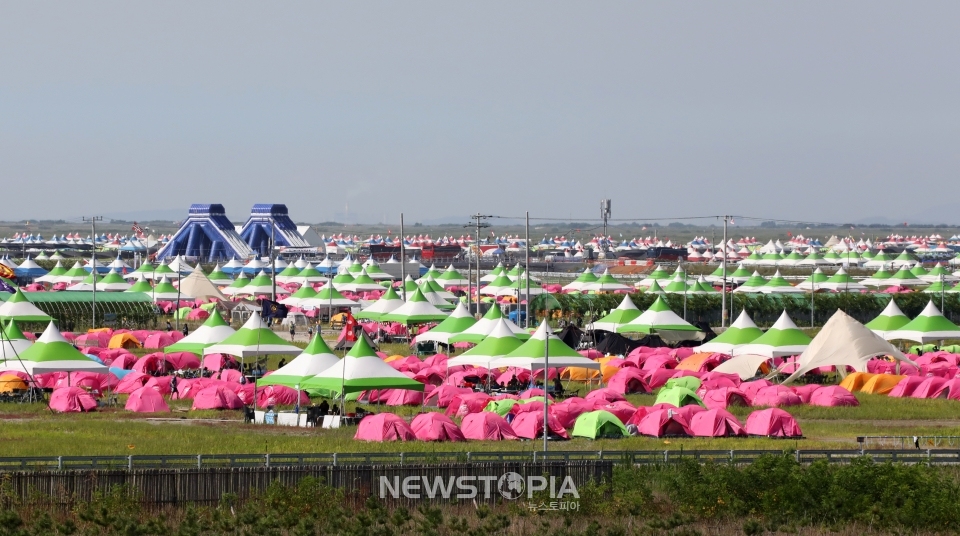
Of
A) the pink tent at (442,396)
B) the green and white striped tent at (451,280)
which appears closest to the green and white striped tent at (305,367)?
the pink tent at (442,396)

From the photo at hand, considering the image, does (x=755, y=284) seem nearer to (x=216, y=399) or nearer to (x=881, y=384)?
(x=881, y=384)

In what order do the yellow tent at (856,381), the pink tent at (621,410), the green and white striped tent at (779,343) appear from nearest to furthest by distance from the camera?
the pink tent at (621,410) < the yellow tent at (856,381) < the green and white striped tent at (779,343)

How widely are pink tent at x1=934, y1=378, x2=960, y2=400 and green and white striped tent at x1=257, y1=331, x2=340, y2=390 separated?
53.5 feet

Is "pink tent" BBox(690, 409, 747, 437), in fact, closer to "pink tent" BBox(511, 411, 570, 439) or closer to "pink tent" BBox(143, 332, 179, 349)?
"pink tent" BBox(511, 411, 570, 439)

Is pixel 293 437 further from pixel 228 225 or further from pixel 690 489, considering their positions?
pixel 228 225

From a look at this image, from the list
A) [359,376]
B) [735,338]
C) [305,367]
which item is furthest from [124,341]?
[735,338]

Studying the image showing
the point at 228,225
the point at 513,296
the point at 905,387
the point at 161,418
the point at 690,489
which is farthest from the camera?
the point at 228,225

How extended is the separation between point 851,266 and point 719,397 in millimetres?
100257

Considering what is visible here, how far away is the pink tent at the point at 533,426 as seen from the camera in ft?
105

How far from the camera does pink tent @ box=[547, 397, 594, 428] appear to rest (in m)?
33.3

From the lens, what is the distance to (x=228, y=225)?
127625mm

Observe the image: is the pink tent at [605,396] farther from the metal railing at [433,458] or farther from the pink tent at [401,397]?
the metal railing at [433,458]

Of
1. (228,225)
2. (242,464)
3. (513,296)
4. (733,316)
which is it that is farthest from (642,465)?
(228,225)

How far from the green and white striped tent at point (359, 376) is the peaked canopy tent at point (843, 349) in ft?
41.8
